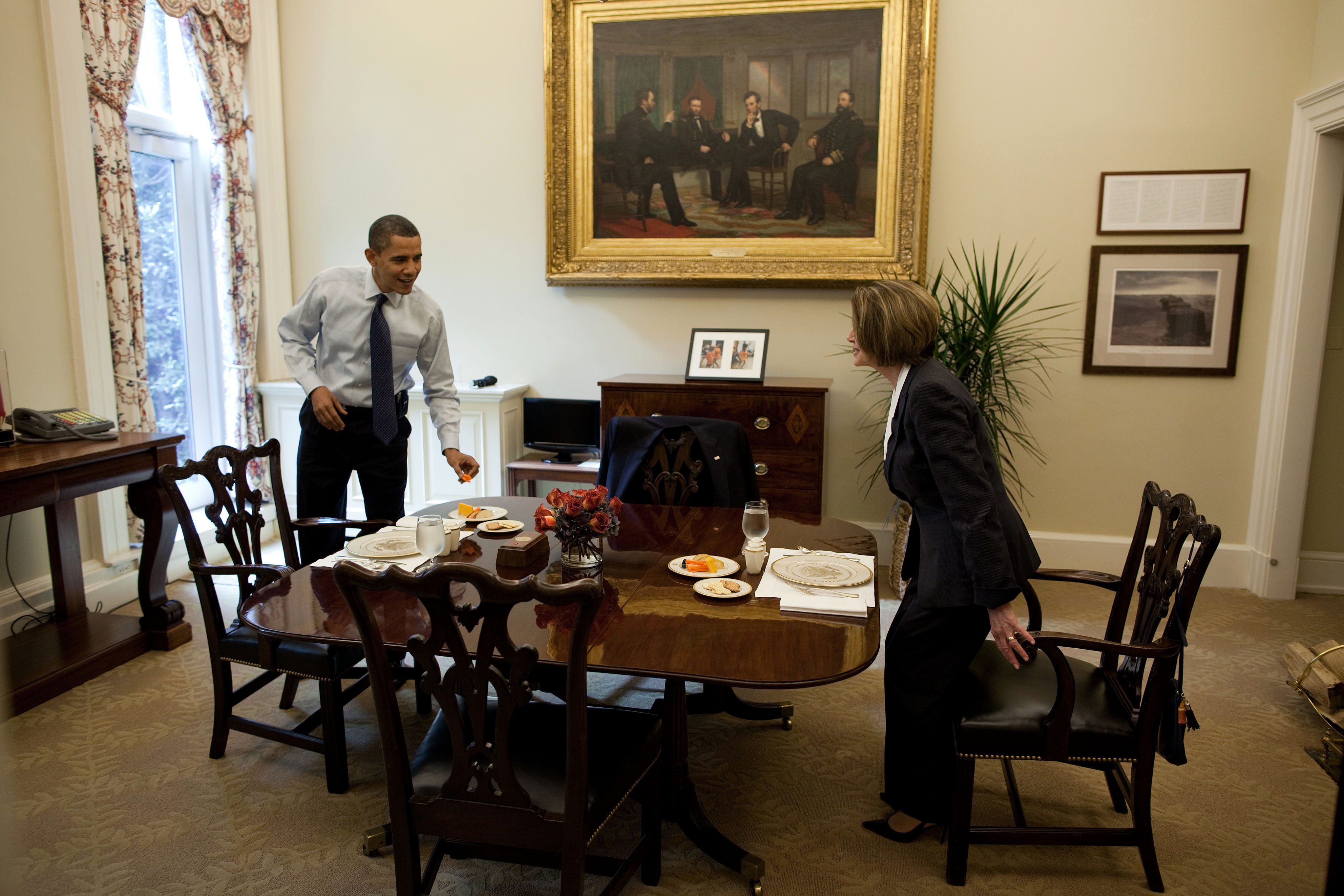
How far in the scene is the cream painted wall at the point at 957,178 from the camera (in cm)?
407

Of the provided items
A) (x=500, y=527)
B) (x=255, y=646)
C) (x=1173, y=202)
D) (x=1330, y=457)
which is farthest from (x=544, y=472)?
(x=1330, y=457)

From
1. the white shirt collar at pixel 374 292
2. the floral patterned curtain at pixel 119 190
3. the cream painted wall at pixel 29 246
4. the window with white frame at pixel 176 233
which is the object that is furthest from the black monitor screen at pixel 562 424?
the cream painted wall at pixel 29 246

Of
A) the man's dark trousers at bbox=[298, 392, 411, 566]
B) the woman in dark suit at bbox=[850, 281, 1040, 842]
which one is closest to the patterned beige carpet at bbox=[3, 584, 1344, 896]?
the woman in dark suit at bbox=[850, 281, 1040, 842]

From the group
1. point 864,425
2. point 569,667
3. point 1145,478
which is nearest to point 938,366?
point 569,667

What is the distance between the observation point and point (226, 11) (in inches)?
177

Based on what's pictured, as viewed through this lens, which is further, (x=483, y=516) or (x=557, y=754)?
(x=483, y=516)

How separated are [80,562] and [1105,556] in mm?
4864

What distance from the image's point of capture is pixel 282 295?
5027 mm

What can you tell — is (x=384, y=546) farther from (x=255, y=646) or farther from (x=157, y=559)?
(x=157, y=559)

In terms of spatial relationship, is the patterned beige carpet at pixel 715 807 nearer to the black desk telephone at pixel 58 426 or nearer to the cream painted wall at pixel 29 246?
the black desk telephone at pixel 58 426

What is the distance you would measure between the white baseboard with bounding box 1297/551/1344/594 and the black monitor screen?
3.69 m

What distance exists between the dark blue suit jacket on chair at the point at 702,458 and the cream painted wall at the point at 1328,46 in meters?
3.13

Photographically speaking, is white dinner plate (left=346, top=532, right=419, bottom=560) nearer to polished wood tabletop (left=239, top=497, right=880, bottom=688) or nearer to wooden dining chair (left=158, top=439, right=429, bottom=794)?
polished wood tabletop (left=239, top=497, right=880, bottom=688)

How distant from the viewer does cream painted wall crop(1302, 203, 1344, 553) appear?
4.16 meters
